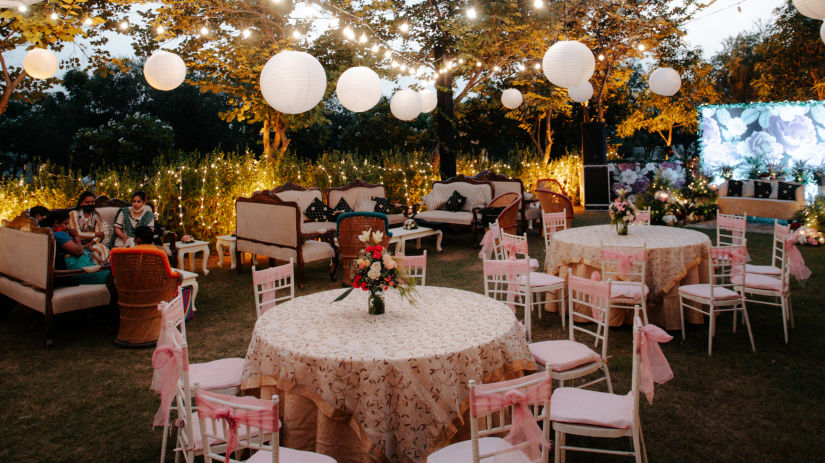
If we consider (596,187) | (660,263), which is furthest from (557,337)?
(596,187)

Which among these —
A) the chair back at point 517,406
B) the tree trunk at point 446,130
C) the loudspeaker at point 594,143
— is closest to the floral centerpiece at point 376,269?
the chair back at point 517,406

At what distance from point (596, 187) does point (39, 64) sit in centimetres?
1276

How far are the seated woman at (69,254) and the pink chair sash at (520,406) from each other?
483cm

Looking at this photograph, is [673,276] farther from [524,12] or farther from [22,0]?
[524,12]

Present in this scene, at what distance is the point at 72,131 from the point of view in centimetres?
1816

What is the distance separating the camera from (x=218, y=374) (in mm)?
2957

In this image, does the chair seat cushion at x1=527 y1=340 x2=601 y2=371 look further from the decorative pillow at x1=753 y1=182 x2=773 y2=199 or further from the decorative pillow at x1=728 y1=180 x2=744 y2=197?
the decorative pillow at x1=728 y1=180 x2=744 y2=197

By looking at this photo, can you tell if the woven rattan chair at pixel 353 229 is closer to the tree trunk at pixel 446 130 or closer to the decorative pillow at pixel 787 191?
the tree trunk at pixel 446 130

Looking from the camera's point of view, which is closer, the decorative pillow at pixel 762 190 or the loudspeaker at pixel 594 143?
the decorative pillow at pixel 762 190

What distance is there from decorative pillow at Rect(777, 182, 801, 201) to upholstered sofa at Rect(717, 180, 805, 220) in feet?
0.19

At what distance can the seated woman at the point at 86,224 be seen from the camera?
6402 mm

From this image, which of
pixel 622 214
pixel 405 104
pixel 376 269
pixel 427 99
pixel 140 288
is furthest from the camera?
pixel 427 99

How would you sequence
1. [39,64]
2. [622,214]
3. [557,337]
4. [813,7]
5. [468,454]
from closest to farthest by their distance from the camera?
1. [468,454]
2. [813,7]
3. [557,337]
4. [39,64]
5. [622,214]

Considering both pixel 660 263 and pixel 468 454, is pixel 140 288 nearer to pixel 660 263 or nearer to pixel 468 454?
pixel 468 454
